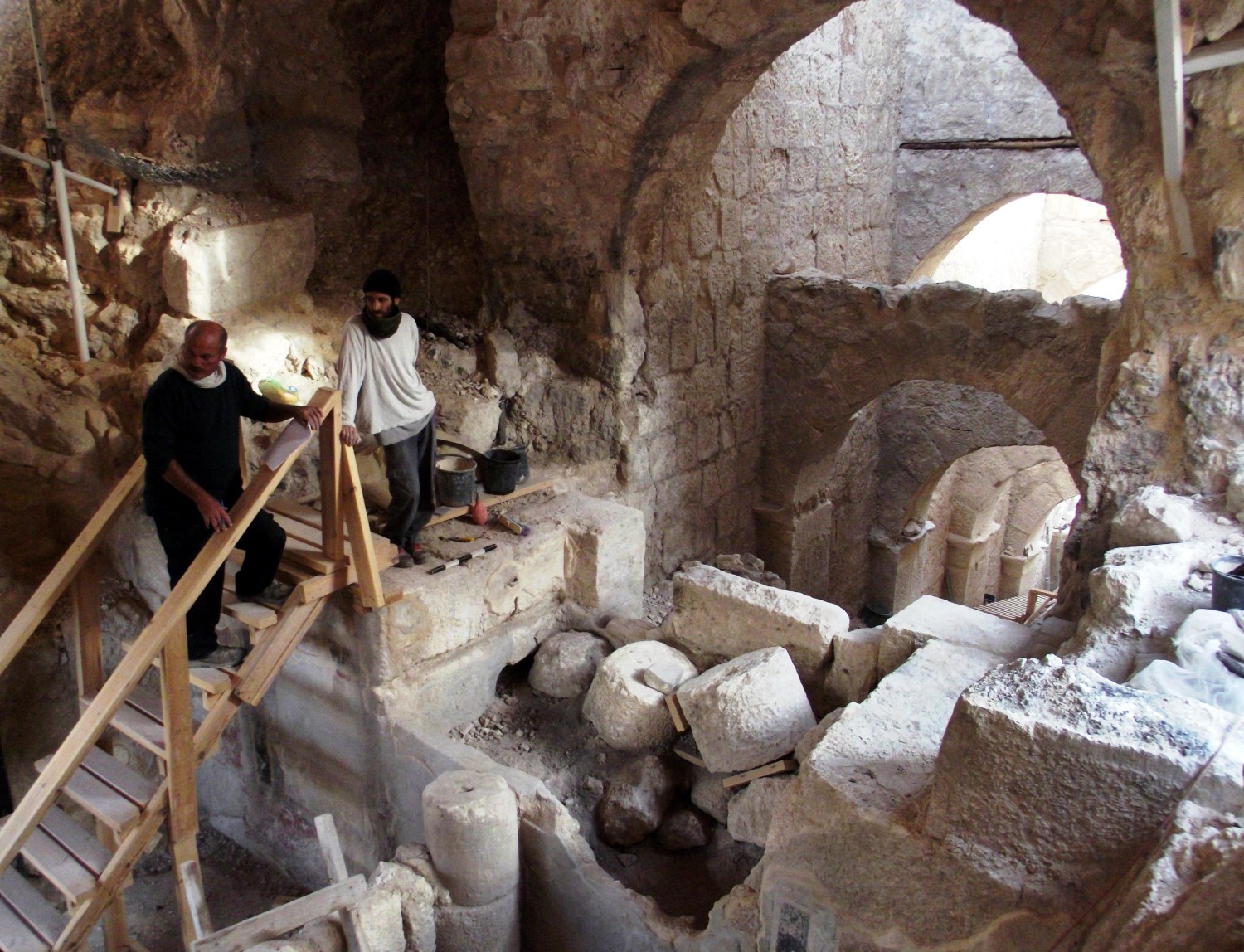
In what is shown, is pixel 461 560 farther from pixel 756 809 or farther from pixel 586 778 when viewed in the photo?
pixel 756 809

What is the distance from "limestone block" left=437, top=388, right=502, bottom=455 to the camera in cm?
540

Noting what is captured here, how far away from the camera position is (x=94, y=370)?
490cm

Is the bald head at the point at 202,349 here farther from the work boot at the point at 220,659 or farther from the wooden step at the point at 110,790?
the wooden step at the point at 110,790

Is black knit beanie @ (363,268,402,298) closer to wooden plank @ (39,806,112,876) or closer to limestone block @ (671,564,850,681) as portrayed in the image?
limestone block @ (671,564,850,681)

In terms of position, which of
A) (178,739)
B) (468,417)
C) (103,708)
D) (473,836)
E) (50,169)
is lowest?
(473,836)

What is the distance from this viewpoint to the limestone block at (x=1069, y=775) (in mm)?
2260

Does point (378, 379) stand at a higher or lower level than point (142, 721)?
higher

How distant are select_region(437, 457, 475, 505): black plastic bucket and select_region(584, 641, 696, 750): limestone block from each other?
3.46ft

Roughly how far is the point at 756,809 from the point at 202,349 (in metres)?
2.61

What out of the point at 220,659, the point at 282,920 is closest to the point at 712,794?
the point at 282,920

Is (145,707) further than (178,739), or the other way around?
(145,707)

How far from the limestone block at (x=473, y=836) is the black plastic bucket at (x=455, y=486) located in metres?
1.52

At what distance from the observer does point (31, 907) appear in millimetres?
3688

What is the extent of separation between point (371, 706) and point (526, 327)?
8.86 ft
